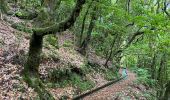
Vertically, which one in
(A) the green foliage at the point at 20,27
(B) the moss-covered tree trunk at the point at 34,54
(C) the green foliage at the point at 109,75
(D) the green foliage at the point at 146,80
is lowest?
(D) the green foliage at the point at 146,80

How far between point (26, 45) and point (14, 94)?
5.22 meters

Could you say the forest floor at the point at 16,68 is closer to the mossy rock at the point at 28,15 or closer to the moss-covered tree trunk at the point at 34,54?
the moss-covered tree trunk at the point at 34,54

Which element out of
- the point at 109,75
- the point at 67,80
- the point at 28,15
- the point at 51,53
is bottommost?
the point at 109,75

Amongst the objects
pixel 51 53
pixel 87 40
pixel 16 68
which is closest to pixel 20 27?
pixel 51 53

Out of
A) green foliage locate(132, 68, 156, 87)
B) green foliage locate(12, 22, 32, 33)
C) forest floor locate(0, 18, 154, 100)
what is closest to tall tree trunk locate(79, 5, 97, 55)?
forest floor locate(0, 18, 154, 100)

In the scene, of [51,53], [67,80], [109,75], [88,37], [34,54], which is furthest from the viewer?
[109,75]

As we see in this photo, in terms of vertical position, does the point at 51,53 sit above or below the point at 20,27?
below

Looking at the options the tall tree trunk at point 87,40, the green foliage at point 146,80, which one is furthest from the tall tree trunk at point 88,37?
the green foliage at point 146,80

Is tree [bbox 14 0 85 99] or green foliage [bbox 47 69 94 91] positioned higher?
tree [bbox 14 0 85 99]

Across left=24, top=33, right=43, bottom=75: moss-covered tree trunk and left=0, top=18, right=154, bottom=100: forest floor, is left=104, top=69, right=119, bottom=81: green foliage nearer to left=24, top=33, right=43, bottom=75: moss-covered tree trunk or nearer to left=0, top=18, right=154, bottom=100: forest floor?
left=0, top=18, right=154, bottom=100: forest floor

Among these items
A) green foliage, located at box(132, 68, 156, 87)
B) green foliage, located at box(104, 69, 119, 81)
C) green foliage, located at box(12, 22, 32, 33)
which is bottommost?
green foliage, located at box(132, 68, 156, 87)

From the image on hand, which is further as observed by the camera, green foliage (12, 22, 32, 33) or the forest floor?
green foliage (12, 22, 32, 33)

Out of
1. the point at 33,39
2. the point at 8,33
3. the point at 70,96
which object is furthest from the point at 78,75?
the point at 33,39

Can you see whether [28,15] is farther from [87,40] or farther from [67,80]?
[67,80]
